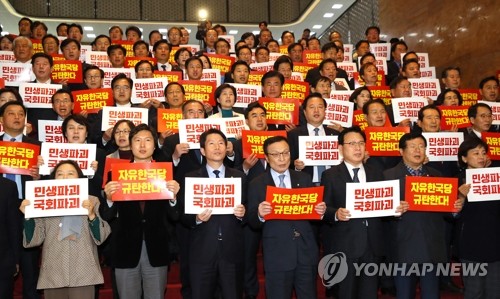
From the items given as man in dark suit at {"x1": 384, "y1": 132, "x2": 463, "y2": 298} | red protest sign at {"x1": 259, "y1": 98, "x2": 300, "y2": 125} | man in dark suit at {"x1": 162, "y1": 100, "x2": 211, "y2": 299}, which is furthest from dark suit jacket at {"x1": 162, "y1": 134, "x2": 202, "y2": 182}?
man in dark suit at {"x1": 384, "y1": 132, "x2": 463, "y2": 298}

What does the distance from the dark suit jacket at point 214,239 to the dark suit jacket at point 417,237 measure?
1.35m

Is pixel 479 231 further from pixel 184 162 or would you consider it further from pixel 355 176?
pixel 184 162

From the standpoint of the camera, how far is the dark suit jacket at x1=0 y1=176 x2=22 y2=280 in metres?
4.34

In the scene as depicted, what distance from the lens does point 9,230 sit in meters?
4.43

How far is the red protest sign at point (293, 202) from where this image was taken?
427 cm

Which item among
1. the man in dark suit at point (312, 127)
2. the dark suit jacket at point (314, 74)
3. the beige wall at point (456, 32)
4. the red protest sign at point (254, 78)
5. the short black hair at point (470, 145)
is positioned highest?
the beige wall at point (456, 32)

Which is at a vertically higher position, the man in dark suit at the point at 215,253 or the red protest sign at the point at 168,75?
the red protest sign at the point at 168,75

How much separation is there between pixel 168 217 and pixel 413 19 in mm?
9966

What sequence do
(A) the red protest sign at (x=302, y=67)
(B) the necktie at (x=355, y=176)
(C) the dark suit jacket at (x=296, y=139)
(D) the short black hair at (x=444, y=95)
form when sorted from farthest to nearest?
(A) the red protest sign at (x=302, y=67), (D) the short black hair at (x=444, y=95), (C) the dark suit jacket at (x=296, y=139), (B) the necktie at (x=355, y=176)

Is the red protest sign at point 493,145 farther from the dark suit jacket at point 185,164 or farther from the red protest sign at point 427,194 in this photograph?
the dark suit jacket at point 185,164

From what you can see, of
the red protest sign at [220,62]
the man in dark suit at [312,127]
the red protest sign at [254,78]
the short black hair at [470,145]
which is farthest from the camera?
the red protest sign at [220,62]

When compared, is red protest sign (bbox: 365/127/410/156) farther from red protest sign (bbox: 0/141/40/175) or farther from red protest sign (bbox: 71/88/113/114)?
red protest sign (bbox: 0/141/40/175)

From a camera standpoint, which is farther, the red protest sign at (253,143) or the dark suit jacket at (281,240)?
the red protest sign at (253,143)


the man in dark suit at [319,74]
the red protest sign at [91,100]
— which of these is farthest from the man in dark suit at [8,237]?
the man in dark suit at [319,74]
